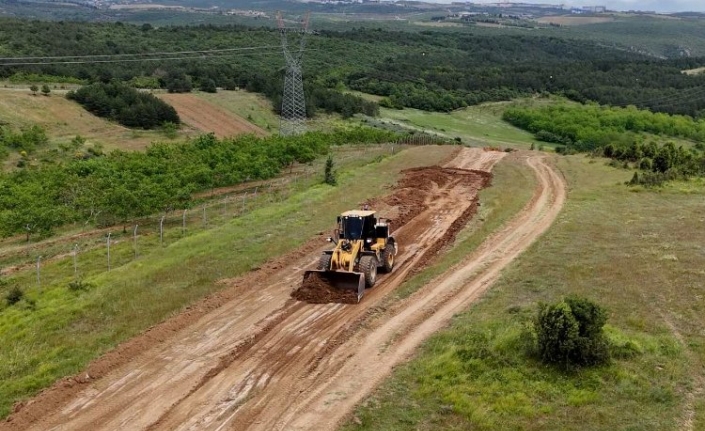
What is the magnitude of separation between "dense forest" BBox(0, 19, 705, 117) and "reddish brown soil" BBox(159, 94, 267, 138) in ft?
23.3

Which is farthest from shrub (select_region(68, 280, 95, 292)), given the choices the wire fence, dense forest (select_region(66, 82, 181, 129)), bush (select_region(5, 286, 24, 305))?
dense forest (select_region(66, 82, 181, 129))

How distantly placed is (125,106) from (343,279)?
4788 centimetres

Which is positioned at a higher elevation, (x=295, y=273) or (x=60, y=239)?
(x=295, y=273)

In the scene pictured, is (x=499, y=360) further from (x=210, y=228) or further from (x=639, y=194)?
(x=639, y=194)

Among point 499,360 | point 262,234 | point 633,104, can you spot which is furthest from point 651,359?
point 633,104

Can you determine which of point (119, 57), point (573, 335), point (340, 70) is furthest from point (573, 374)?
point (340, 70)

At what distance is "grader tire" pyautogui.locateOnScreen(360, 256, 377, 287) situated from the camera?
21.6 metres

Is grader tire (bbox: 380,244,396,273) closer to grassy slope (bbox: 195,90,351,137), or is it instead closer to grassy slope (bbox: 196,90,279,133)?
grassy slope (bbox: 195,90,351,137)

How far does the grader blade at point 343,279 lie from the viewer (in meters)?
21.1

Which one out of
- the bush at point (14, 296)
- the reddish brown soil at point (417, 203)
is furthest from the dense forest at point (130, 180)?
the reddish brown soil at point (417, 203)

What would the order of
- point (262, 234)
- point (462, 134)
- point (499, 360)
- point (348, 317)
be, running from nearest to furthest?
point (499, 360) < point (348, 317) < point (262, 234) < point (462, 134)

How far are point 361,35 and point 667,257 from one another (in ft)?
524

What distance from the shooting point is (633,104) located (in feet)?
389

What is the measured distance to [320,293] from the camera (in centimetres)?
2103
